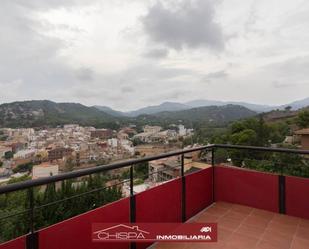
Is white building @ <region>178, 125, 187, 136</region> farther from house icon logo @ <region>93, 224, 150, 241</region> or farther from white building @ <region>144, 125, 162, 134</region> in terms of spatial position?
house icon logo @ <region>93, 224, 150, 241</region>

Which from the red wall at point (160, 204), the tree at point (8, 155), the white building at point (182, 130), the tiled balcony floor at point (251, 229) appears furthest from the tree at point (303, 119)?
the tree at point (8, 155)

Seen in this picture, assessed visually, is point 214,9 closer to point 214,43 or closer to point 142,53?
point 214,43

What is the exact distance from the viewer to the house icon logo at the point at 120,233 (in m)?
1.83

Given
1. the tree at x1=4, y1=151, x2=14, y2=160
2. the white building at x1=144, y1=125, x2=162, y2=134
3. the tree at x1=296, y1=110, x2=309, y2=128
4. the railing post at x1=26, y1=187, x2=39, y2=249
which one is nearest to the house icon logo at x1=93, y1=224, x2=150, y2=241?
the railing post at x1=26, y1=187, x2=39, y2=249

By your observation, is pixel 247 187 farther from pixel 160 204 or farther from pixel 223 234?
pixel 160 204

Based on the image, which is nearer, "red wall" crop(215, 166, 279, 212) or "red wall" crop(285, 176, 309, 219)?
"red wall" crop(285, 176, 309, 219)

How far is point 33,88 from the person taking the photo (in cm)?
1650

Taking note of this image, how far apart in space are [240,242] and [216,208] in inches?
34.6

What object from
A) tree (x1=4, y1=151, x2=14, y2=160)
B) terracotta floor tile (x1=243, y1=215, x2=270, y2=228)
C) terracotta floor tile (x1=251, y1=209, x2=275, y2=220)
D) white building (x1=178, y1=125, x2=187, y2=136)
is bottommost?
tree (x1=4, y1=151, x2=14, y2=160)

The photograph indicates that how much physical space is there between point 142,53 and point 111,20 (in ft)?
13.3

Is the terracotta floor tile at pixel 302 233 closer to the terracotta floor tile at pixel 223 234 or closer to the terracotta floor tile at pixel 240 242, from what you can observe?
the terracotta floor tile at pixel 240 242

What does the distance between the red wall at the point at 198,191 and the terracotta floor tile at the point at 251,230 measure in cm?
56

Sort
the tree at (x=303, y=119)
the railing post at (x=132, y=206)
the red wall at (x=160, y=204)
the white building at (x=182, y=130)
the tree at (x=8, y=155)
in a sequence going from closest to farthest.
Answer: the railing post at (x=132, y=206) → the red wall at (x=160, y=204) → the tree at (x=8, y=155) → the white building at (x=182, y=130) → the tree at (x=303, y=119)

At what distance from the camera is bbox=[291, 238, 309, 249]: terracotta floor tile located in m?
2.27
